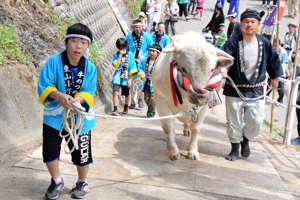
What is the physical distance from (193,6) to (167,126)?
18.6 meters

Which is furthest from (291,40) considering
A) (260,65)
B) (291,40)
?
(260,65)

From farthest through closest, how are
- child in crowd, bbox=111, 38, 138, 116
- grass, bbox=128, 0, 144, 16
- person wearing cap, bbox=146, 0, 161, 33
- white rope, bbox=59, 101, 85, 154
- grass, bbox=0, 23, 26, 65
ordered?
grass, bbox=128, 0, 144, 16, person wearing cap, bbox=146, 0, 161, 33, child in crowd, bbox=111, 38, 138, 116, grass, bbox=0, 23, 26, 65, white rope, bbox=59, 101, 85, 154

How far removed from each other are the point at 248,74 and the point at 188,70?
135 centimetres

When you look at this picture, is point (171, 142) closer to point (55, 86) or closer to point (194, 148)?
point (194, 148)

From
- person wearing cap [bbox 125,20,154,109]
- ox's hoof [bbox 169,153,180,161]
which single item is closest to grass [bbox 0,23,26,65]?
ox's hoof [bbox 169,153,180,161]

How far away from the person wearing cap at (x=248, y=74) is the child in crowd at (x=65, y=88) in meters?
2.47

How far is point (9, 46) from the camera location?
5.45m

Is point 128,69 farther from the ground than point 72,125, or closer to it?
closer to it

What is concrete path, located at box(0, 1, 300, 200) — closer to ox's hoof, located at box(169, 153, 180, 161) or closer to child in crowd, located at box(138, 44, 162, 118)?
ox's hoof, located at box(169, 153, 180, 161)

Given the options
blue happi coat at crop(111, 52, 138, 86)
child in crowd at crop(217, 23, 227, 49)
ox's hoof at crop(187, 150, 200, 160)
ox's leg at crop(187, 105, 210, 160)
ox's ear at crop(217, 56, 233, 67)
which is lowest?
ox's hoof at crop(187, 150, 200, 160)

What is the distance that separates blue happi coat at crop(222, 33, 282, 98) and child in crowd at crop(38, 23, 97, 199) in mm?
2432

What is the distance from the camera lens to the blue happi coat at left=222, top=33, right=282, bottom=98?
195 inches

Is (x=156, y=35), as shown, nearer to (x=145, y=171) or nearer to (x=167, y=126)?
(x=167, y=126)

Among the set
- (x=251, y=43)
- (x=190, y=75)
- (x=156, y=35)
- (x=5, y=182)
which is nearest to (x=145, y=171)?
(x=190, y=75)
